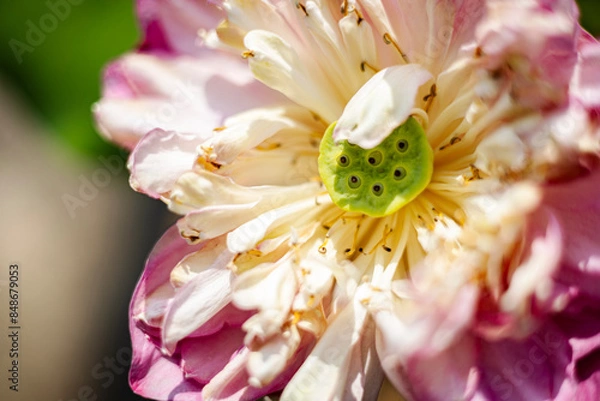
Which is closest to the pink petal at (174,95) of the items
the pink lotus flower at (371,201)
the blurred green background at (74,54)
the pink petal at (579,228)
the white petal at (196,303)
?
the pink lotus flower at (371,201)

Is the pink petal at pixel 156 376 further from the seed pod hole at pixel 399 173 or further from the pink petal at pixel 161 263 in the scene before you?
the seed pod hole at pixel 399 173

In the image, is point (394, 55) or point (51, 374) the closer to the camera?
point (394, 55)

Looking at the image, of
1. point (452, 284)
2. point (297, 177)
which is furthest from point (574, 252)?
point (297, 177)

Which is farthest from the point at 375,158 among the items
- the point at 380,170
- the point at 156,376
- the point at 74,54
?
the point at 74,54

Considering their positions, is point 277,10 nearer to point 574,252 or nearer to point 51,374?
point 574,252

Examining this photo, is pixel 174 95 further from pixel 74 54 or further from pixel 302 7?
pixel 74 54
